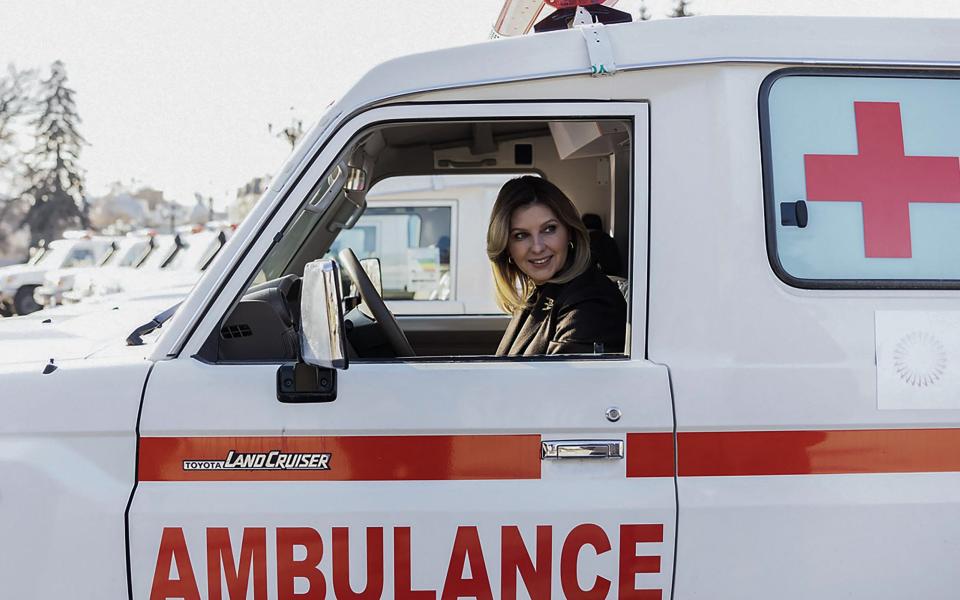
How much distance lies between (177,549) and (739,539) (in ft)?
4.22

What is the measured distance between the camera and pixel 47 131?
37031 mm

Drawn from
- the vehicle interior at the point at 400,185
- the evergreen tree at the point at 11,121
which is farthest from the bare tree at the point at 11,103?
the vehicle interior at the point at 400,185

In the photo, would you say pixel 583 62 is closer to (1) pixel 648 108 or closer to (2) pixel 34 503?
(1) pixel 648 108

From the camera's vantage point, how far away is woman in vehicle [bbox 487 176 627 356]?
2.30 meters

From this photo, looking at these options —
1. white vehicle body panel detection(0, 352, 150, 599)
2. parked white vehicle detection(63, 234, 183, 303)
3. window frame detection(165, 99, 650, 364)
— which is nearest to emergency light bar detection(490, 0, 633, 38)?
window frame detection(165, 99, 650, 364)

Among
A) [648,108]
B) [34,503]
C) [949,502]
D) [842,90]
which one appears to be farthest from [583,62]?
[34,503]

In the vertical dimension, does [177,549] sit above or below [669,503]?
below

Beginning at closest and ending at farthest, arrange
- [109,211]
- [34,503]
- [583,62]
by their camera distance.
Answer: [34,503], [583,62], [109,211]

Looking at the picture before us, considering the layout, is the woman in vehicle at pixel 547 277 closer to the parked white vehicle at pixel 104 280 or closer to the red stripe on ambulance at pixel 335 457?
the red stripe on ambulance at pixel 335 457

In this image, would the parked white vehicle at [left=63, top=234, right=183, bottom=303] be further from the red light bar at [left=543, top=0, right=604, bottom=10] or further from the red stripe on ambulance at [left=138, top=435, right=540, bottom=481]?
the red stripe on ambulance at [left=138, top=435, right=540, bottom=481]

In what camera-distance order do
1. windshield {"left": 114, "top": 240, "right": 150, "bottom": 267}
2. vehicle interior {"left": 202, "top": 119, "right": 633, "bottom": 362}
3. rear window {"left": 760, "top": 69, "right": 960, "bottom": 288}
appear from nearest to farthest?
rear window {"left": 760, "top": 69, "right": 960, "bottom": 288} < vehicle interior {"left": 202, "top": 119, "right": 633, "bottom": 362} < windshield {"left": 114, "top": 240, "right": 150, "bottom": 267}

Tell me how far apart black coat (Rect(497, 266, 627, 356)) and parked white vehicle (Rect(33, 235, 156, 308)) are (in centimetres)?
1305

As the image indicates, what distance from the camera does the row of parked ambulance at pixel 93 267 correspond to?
11.9 metres

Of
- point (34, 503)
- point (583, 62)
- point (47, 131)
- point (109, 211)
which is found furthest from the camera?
point (109, 211)
